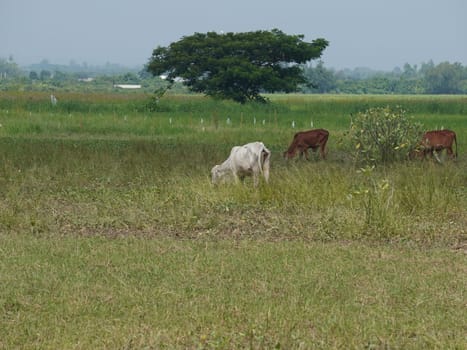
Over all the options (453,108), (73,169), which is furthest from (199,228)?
(453,108)

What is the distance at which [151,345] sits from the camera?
5684 millimetres

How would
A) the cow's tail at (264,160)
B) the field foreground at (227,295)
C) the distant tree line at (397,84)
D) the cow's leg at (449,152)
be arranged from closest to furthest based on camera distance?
the field foreground at (227,295) < the cow's tail at (264,160) < the cow's leg at (449,152) < the distant tree line at (397,84)

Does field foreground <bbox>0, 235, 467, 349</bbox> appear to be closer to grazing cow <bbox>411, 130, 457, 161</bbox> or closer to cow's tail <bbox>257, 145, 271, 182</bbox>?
cow's tail <bbox>257, 145, 271, 182</bbox>

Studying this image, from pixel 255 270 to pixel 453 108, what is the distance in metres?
29.0

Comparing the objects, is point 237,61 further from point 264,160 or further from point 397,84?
point 397,84

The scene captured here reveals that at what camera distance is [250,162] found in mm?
12344

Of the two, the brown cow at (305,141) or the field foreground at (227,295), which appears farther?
the brown cow at (305,141)

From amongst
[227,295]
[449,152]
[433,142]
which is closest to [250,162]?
[227,295]

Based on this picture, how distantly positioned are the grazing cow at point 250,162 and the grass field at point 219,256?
1.28ft

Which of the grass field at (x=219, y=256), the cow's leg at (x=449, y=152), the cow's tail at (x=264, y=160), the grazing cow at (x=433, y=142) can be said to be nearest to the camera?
the grass field at (x=219, y=256)

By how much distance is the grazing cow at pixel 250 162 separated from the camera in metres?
12.3

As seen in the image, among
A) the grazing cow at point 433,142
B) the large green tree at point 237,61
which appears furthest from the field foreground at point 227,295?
the large green tree at point 237,61

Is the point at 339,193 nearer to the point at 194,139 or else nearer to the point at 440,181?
the point at 440,181

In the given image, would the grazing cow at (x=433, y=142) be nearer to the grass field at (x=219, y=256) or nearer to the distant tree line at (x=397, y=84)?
the grass field at (x=219, y=256)
